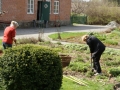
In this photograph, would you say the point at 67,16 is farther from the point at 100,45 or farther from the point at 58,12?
the point at 100,45

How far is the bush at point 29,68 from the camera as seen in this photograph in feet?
27.0

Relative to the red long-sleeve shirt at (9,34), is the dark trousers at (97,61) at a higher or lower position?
lower

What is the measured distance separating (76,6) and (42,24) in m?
24.4

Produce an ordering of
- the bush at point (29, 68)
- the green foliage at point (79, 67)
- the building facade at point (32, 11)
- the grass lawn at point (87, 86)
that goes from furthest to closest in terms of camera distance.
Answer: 1. the building facade at point (32, 11)
2. the green foliage at point (79, 67)
3. the grass lawn at point (87, 86)
4. the bush at point (29, 68)

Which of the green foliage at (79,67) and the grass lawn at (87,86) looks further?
the green foliage at (79,67)

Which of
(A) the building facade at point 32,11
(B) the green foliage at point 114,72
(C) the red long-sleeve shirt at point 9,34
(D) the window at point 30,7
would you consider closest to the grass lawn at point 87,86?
(B) the green foliage at point 114,72

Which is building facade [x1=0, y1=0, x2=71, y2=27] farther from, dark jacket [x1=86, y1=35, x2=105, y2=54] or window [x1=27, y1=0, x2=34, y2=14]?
dark jacket [x1=86, y1=35, x2=105, y2=54]

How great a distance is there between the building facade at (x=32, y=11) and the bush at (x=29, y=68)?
26671 mm

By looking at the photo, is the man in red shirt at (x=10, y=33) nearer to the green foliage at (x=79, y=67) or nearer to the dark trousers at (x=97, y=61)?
the green foliage at (x=79, y=67)

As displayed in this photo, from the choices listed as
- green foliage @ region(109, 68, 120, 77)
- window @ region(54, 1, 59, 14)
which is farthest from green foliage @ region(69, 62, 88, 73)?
window @ region(54, 1, 59, 14)

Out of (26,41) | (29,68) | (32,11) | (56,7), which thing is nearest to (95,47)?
(29,68)

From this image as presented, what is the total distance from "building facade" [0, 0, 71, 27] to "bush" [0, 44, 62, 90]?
26.7 meters

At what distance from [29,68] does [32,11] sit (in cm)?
3129

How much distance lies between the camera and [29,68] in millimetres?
8234
